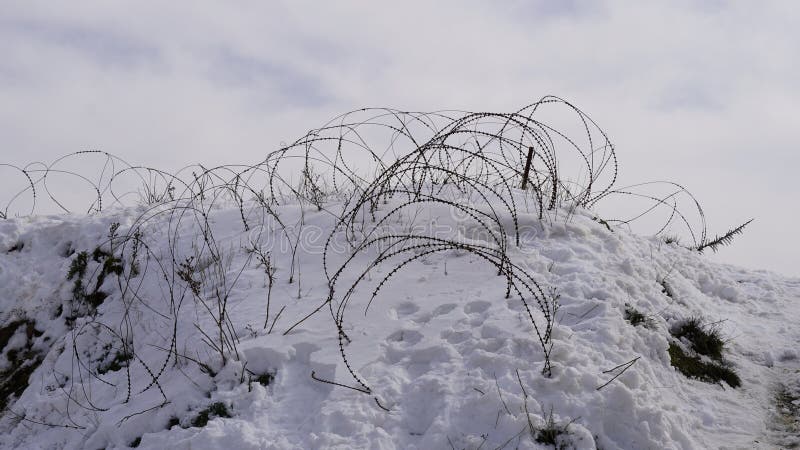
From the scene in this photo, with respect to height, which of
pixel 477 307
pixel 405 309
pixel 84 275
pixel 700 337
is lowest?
pixel 84 275

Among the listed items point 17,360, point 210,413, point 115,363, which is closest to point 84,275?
point 17,360

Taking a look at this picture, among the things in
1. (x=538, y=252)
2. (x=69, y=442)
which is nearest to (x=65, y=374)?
(x=69, y=442)

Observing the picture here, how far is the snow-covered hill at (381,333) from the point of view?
3252 mm

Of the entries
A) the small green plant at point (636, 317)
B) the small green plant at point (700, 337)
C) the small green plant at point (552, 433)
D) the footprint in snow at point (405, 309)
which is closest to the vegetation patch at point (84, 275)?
the footprint in snow at point (405, 309)

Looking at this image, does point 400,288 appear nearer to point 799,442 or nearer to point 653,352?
A: point 653,352

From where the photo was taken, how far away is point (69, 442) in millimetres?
3584

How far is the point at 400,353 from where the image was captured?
3.67m

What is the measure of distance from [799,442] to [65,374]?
5002 mm

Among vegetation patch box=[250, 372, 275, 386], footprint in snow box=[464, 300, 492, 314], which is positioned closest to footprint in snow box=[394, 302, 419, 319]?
footprint in snow box=[464, 300, 492, 314]

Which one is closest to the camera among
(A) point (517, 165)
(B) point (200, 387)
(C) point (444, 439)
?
(C) point (444, 439)

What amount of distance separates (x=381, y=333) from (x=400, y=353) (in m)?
0.23

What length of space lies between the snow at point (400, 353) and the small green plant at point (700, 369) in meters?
0.09

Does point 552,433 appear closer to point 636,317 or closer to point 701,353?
point 636,317

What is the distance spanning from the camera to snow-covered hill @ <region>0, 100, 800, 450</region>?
325cm
